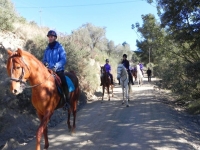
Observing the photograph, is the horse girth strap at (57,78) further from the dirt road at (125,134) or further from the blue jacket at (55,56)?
the dirt road at (125,134)

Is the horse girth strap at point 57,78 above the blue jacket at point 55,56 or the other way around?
the other way around

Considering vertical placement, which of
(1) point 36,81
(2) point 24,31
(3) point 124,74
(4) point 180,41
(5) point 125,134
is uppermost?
(2) point 24,31

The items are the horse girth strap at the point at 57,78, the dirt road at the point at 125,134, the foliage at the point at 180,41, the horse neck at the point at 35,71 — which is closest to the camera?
the horse neck at the point at 35,71

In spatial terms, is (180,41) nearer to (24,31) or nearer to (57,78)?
(57,78)

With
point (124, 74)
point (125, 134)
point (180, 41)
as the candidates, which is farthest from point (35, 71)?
point (180, 41)

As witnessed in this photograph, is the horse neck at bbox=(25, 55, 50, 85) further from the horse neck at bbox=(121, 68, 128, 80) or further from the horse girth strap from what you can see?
the horse neck at bbox=(121, 68, 128, 80)

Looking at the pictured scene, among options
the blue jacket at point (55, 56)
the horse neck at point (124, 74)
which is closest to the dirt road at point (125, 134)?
the blue jacket at point (55, 56)

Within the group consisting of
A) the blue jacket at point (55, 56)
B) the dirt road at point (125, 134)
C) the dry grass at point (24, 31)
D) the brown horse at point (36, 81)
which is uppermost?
the dry grass at point (24, 31)

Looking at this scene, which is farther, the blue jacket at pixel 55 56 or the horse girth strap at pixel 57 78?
the blue jacket at pixel 55 56

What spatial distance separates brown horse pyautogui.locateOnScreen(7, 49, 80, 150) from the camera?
181 inches

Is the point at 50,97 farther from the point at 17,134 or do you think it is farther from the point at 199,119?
the point at 199,119

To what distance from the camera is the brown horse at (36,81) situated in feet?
15.1

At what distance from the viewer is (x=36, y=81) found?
534 cm

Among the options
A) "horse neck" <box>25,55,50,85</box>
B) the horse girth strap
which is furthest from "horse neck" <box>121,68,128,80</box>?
"horse neck" <box>25,55,50,85</box>
